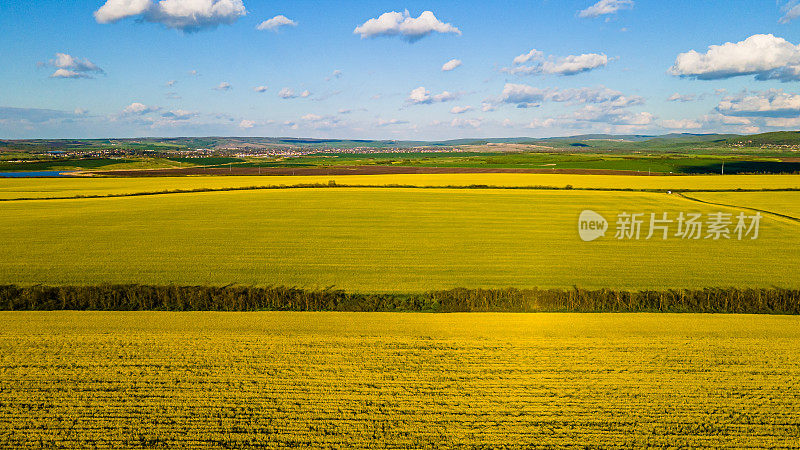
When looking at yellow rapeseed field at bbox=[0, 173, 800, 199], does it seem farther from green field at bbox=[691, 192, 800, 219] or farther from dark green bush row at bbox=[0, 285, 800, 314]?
dark green bush row at bbox=[0, 285, 800, 314]

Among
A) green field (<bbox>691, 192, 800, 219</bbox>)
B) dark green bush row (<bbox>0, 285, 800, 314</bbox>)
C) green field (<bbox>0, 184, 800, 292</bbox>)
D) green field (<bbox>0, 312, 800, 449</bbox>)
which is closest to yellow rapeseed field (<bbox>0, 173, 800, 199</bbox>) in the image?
green field (<bbox>691, 192, 800, 219</bbox>)

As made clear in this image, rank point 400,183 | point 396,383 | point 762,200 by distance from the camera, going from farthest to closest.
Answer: point 400,183 → point 762,200 → point 396,383

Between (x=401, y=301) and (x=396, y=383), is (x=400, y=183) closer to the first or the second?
(x=401, y=301)

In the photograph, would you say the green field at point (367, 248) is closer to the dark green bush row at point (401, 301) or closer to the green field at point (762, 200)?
the dark green bush row at point (401, 301)

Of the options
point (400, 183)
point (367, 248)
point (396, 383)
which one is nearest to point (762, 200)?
point (400, 183)

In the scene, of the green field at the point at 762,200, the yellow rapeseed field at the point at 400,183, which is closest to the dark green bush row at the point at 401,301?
the green field at the point at 762,200

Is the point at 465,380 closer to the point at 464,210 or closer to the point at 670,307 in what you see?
the point at 670,307
